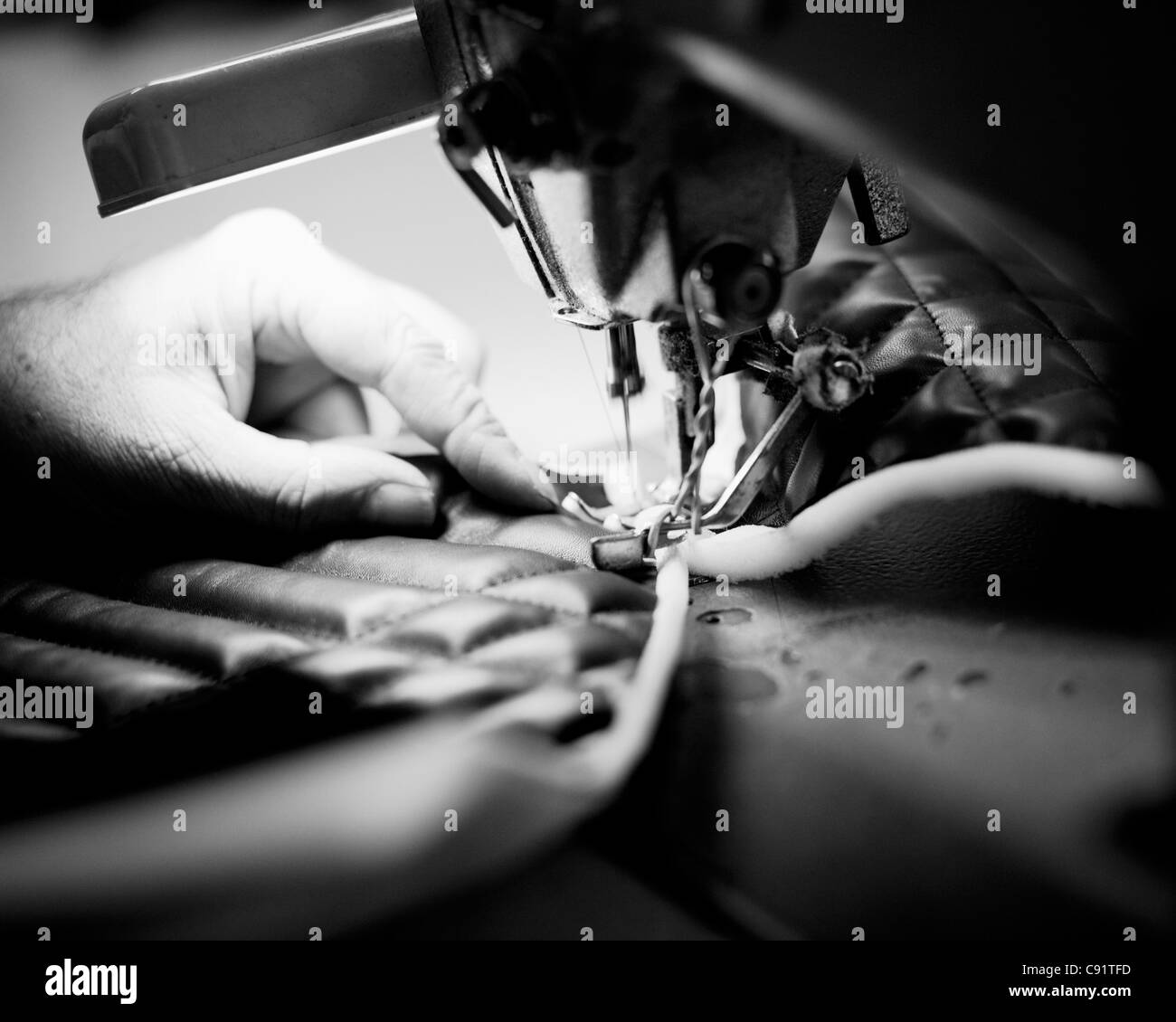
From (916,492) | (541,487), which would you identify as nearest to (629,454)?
(541,487)

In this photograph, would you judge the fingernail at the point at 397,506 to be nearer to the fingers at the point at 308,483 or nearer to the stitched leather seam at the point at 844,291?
the fingers at the point at 308,483

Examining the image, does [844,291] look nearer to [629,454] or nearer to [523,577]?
[629,454]

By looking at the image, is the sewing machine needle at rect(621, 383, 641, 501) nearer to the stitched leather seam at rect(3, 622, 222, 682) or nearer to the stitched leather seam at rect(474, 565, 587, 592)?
the stitched leather seam at rect(474, 565, 587, 592)

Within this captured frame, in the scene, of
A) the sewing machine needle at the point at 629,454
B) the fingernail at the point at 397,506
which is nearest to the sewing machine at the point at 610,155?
the sewing machine needle at the point at 629,454

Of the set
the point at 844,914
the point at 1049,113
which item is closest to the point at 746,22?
the point at 1049,113

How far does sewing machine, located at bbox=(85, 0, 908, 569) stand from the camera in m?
0.45

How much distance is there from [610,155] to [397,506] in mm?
283

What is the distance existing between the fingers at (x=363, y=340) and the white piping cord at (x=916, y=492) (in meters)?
0.15

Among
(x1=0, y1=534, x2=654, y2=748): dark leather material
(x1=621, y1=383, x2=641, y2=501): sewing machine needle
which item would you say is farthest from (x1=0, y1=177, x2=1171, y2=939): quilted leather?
(x1=621, y1=383, x2=641, y2=501): sewing machine needle

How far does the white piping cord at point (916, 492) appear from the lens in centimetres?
51

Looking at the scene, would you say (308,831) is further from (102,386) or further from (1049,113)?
(1049,113)

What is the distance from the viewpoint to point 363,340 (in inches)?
27.3

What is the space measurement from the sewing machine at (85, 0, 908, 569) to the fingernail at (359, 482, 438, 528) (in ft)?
0.46

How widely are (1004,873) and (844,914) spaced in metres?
0.07
